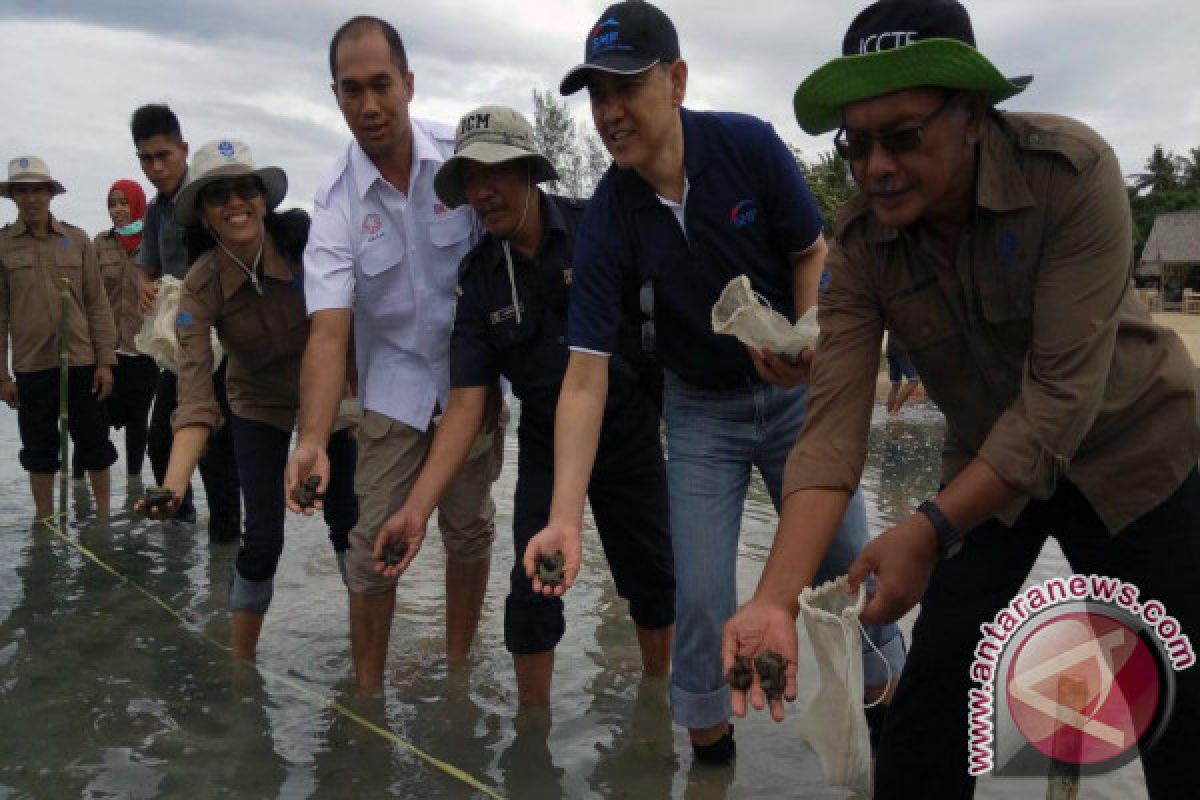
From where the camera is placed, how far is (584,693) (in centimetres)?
442

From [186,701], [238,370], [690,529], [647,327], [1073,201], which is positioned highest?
[1073,201]

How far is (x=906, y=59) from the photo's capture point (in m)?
2.10

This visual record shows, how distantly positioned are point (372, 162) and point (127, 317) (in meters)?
5.06

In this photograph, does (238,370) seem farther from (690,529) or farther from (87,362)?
(87,362)

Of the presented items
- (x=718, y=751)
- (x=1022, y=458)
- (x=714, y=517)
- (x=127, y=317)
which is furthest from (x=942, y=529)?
(x=127, y=317)

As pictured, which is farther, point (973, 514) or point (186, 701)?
point (186, 701)

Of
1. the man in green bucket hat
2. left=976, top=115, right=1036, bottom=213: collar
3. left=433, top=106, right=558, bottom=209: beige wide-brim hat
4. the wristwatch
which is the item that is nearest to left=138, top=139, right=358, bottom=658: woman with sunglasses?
left=433, top=106, right=558, bottom=209: beige wide-brim hat

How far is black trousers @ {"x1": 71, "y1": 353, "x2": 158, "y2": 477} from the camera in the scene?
8.22 meters

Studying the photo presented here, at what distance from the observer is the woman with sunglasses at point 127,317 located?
8266mm

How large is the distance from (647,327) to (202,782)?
2.05 meters

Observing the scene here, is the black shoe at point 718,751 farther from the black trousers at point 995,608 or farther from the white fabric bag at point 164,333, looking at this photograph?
the white fabric bag at point 164,333

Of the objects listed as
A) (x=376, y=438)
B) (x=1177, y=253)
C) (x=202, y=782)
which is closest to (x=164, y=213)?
(x=376, y=438)

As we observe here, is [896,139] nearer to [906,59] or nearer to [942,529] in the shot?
[906,59]

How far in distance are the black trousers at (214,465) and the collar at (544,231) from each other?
3.09 meters
